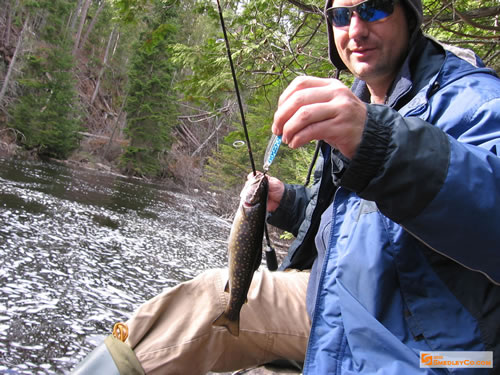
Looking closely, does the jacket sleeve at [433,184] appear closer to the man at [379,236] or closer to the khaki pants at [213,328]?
the man at [379,236]

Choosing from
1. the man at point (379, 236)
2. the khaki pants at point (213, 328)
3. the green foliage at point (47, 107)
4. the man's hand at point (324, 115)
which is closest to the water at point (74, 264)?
the khaki pants at point (213, 328)

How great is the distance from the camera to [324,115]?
1241mm

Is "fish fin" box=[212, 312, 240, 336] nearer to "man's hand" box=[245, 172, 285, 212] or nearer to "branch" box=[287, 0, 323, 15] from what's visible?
"man's hand" box=[245, 172, 285, 212]

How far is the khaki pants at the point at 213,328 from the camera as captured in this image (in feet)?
7.03

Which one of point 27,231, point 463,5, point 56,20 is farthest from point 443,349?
point 56,20

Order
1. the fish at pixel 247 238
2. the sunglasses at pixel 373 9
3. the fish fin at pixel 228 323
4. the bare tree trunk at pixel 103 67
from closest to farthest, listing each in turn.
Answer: the fish at pixel 247 238 → the fish fin at pixel 228 323 → the sunglasses at pixel 373 9 → the bare tree trunk at pixel 103 67

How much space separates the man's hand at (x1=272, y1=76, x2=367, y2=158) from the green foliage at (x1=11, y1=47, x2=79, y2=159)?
21604 millimetres

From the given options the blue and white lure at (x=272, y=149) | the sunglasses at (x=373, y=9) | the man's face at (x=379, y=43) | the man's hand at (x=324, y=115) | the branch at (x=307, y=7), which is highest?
the branch at (x=307, y=7)

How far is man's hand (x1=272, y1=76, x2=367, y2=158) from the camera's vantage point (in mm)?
1248

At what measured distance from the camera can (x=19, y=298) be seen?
4.12 m

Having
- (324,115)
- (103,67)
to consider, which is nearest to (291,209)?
(324,115)

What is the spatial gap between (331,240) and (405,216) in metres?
0.63

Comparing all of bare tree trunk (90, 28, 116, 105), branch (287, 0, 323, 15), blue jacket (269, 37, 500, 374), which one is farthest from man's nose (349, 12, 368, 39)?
bare tree trunk (90, 28, 116, 105)

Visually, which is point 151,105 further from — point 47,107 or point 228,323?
point 228,323
